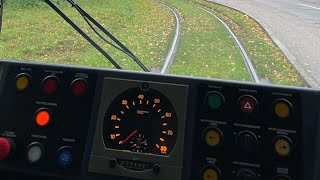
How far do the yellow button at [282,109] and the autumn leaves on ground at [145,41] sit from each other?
7.52 feet

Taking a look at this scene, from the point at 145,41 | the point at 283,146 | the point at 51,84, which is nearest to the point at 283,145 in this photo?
the point at 283,146

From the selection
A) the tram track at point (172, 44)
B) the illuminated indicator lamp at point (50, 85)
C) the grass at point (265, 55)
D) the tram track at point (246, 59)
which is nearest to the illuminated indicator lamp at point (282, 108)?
the illuminated indicator lamp at point (50, 85)

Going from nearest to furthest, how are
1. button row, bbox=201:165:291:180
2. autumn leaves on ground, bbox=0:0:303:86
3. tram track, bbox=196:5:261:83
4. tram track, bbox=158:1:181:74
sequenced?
1. button row, bbox=201:165:291:180
2. tram track, bbox=196:5:261:83
3. autumn leaves on ground, bbox=0:0:303:86
4. tram track, bbox=158:1:181:74

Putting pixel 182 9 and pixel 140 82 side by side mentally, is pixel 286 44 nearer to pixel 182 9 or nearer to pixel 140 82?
pixel 182 9

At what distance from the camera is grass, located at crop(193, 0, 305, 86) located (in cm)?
429

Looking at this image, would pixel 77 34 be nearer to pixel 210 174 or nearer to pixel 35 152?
pixel 35 152

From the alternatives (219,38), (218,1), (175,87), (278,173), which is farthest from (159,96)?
(218,1)

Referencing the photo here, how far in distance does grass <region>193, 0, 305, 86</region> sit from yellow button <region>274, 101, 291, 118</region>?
2.47m

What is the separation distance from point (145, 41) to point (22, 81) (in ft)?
12.1

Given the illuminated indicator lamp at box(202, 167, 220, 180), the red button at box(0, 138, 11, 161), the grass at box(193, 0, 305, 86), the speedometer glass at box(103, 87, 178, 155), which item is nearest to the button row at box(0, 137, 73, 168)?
the red button at box(0, 138, 11, 161)

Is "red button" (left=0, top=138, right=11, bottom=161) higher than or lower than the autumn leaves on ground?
higher

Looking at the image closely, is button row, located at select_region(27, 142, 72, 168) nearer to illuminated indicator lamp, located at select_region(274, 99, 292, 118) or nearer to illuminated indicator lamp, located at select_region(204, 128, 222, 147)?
illuminated indicator lamp, located at select_region(204, 128, 222, 147)

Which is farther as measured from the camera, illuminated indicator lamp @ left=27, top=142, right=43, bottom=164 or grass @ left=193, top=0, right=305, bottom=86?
grass @ left=193, top=0, right=305, bottom=86

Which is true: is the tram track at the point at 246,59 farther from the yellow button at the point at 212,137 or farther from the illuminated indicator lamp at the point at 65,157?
the illuminated indicator lamp at the point at 65,157
